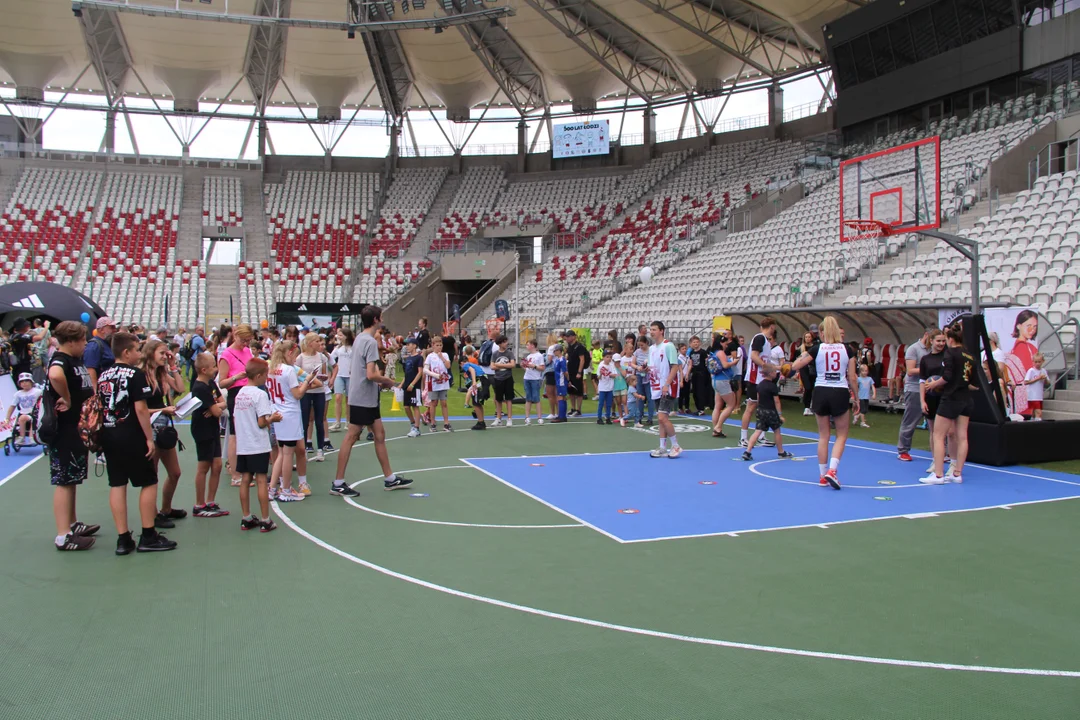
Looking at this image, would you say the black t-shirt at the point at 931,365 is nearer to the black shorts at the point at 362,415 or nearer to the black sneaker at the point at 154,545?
the black shorts at the point at 362,415

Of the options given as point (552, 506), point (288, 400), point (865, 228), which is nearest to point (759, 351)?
point (552, 506)

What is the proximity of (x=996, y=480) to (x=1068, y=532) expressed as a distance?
2.54 m

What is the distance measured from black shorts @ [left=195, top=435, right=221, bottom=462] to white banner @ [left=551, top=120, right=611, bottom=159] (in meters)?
40.7

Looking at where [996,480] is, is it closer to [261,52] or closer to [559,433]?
[559,433]

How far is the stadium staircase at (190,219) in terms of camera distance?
4284cm

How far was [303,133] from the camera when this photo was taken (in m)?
49.4

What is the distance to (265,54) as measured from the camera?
39969 millimetres

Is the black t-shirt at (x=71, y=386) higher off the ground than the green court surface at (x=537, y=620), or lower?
higher

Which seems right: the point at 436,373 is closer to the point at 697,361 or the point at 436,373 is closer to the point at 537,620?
the point at 697,361

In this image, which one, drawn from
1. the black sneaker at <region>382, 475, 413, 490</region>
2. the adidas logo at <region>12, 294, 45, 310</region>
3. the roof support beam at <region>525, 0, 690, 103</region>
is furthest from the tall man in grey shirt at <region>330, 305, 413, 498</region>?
the roof support beam at <region>525, 0, 690, 103</region>

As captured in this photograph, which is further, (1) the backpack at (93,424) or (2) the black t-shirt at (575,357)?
(2) the black t-shirt at (575,357)

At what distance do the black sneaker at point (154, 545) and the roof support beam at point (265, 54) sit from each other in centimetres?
3132

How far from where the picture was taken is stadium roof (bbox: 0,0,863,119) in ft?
114

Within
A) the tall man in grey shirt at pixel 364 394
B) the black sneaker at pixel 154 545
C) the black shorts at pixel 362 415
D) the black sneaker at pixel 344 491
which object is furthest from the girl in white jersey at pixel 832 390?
the black sneaker at pixel 154 545
